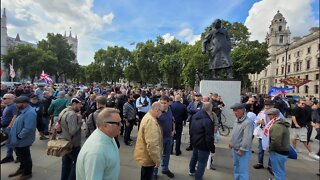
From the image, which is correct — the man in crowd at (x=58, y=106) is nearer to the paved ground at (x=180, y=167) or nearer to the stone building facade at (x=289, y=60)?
the paved ground at (x=180, y=167)

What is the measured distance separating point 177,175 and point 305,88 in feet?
192

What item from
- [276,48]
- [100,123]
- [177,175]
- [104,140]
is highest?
[276,48]

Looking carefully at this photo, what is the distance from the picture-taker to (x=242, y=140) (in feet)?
14.6

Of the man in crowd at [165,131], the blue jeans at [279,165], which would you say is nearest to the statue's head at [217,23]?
the man in crowd at [165,131]

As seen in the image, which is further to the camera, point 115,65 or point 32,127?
point 115,65

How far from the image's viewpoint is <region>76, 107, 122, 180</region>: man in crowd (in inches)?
78.7

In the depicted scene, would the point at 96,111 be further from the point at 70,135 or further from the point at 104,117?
the point at 104,117

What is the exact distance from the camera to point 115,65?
69375 mm

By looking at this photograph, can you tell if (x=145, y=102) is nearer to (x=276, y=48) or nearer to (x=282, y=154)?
(x=282, y=154)

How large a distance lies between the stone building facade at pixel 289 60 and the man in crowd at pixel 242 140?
48.1m

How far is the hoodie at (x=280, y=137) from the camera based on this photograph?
14.2ft

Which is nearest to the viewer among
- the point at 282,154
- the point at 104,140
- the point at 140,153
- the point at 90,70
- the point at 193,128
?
the point at 104,140

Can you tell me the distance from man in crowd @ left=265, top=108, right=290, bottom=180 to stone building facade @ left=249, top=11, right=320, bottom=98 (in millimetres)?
47831

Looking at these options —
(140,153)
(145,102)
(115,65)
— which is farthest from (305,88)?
(140,153)
